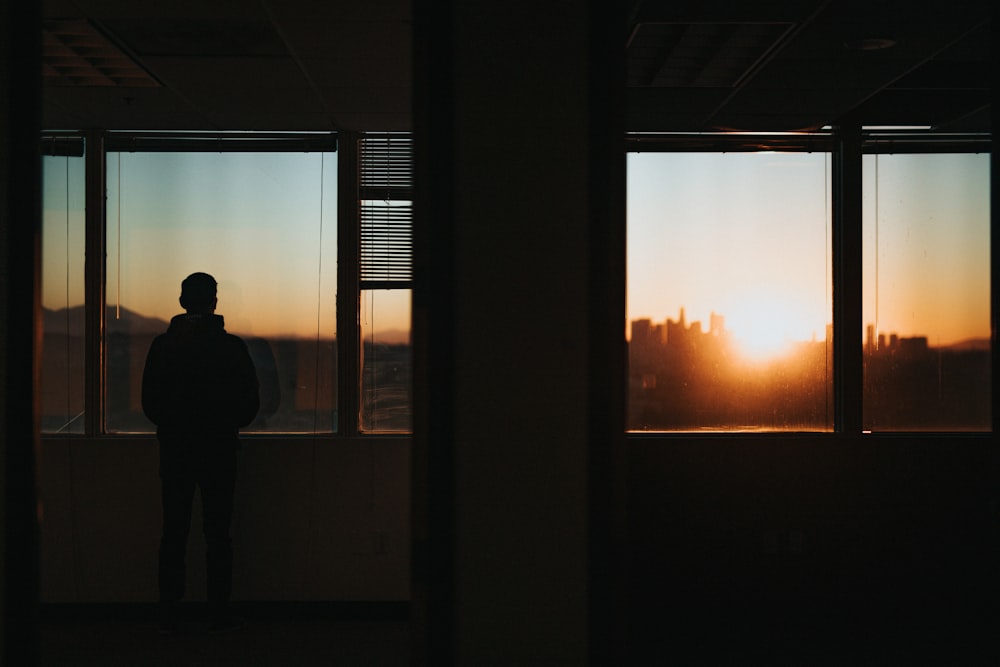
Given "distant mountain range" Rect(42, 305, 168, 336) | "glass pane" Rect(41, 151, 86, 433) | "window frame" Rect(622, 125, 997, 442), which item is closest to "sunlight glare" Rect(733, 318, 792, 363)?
"window frame" Rect(622, 125, 997, 442)

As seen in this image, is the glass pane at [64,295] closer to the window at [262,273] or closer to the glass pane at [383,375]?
the window at [262,273]

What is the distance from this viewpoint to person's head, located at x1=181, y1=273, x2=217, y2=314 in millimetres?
3879

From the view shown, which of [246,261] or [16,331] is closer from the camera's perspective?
[16,331]

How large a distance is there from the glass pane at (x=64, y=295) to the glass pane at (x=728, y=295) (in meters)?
2.94

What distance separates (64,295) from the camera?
177 inches

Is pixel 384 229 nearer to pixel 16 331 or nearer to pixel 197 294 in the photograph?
pixel 197 294

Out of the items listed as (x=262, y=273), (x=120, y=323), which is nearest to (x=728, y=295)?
(x=262, y=273)

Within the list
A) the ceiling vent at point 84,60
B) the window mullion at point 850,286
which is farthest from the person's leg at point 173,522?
the window mullion at point 850,286

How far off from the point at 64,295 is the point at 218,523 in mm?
1587

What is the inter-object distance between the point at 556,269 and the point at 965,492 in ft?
10.6

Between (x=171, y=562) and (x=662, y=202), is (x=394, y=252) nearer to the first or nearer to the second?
(x=662, y=202)

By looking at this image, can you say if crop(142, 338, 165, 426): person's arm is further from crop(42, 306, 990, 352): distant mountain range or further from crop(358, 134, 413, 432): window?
crop(358, 134, 413, 432): window

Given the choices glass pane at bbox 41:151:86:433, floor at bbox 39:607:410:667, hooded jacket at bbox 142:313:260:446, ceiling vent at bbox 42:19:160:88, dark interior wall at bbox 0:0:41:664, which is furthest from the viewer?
glass pane at bbox 41:151:86:433

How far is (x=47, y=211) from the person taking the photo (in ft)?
14.7
